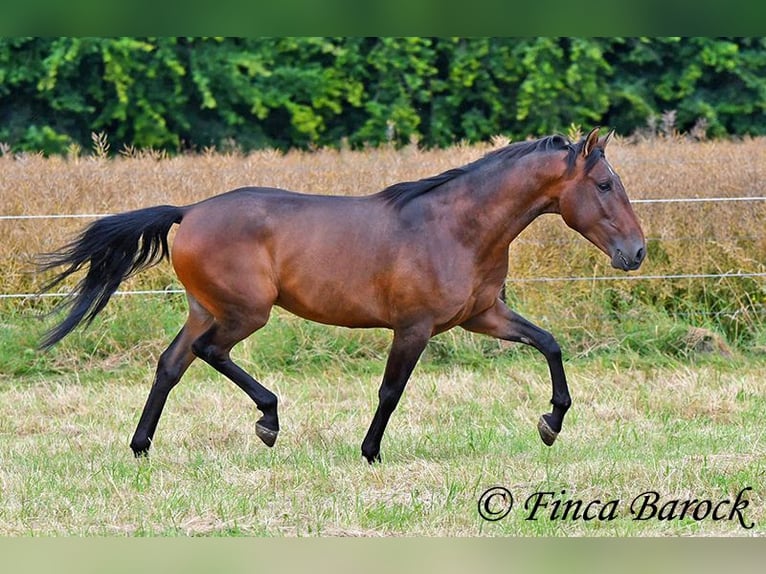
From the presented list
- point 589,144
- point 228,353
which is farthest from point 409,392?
point 589,144

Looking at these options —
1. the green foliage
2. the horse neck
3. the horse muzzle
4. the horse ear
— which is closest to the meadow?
the horse muzzle

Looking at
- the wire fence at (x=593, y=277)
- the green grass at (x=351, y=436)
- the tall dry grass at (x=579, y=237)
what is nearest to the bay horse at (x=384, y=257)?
the green grass at (x=351, y=436)

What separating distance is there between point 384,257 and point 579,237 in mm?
3774

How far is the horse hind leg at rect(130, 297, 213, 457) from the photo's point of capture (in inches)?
247

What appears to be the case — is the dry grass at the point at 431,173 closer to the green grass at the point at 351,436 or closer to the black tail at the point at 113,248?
the green grass at the point at 351,436

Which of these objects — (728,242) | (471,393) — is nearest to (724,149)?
(728,242)

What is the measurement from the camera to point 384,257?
6051mm

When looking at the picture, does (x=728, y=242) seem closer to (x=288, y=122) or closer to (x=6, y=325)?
(x=6, y=325)

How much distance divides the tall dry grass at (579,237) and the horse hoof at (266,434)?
11.5 feet

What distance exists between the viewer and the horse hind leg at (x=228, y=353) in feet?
20.1

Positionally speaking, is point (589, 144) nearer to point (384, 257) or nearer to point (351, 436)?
point (384, 257)

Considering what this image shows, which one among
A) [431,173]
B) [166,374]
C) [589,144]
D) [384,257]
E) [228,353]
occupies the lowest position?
[431,173]

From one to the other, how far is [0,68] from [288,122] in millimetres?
5107

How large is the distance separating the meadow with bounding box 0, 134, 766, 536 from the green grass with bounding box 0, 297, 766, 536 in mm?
18
